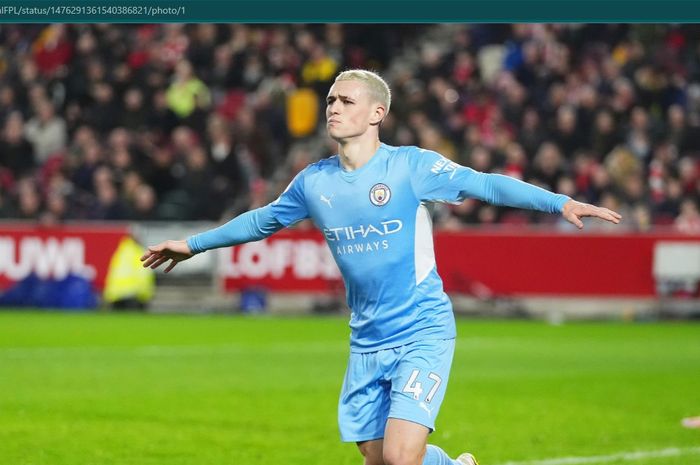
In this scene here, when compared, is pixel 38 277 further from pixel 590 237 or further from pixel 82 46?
pixel 590 237

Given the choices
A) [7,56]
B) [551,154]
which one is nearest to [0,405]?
[551,154]

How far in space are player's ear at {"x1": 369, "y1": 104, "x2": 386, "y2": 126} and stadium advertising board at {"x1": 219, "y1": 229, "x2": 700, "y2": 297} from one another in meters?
15.7

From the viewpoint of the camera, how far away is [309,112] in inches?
1057

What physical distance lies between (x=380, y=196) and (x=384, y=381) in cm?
92

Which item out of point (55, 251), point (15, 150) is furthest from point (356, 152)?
point (15, 150)

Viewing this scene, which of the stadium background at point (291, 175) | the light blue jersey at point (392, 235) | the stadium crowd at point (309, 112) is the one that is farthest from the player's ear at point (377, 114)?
the stadium crowd at point (309, 112)

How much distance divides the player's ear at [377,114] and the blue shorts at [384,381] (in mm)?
1138

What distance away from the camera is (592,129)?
24438 mm

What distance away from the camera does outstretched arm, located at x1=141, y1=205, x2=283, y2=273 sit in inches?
292

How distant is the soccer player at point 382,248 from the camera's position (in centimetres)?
700

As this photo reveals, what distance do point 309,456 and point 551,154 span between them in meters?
14.3

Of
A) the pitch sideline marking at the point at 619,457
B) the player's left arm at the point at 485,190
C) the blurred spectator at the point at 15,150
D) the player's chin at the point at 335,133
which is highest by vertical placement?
the player's chin at the point at 335,133

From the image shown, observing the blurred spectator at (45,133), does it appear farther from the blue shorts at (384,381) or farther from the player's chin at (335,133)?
the blue shorts at (384,381)

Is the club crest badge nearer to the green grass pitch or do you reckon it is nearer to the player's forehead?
the player's forehead
